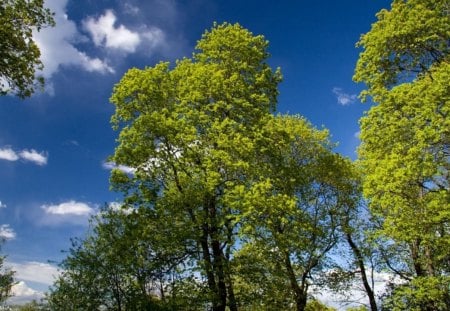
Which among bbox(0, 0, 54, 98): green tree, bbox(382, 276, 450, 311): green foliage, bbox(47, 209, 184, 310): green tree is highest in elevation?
bbox(0, 0, 54, 98): green tree

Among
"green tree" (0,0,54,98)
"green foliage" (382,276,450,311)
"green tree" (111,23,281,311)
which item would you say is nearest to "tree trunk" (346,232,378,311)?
"green foliage" (382,276,450,311)

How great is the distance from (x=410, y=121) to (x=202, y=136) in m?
11.2

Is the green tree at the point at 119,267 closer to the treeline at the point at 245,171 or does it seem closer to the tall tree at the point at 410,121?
the treeline at the point at 245,171

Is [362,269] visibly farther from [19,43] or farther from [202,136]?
[19,43]

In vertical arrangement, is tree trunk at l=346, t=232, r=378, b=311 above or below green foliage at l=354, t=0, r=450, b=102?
below

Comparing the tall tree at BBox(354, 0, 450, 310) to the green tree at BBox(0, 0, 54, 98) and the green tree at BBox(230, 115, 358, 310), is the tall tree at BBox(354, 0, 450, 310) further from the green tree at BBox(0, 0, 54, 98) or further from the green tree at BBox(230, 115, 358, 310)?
the green tree at BBox(0, 0, 54, 98)

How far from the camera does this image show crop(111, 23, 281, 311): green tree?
2311 cm

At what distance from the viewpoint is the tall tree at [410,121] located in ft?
64.7

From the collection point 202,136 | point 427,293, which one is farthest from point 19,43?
point 427,293

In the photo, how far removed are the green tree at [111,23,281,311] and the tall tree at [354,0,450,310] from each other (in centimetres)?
654

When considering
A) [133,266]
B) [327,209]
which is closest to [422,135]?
[327,209]

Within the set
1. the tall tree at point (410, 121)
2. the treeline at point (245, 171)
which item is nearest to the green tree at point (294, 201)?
the treeline at point (245, 171)

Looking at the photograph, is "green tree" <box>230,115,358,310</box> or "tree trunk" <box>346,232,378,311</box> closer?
"green tree" <box>230,115,358,310</box>

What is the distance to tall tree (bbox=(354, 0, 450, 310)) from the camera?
1973cm
